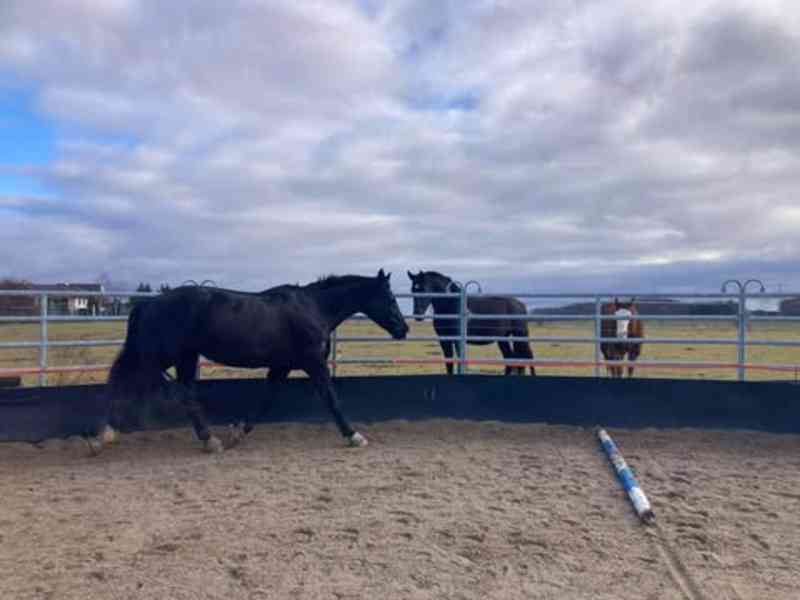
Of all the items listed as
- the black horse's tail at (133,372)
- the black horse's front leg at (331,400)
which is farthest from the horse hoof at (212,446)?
the black horse's front leg at (331,400)

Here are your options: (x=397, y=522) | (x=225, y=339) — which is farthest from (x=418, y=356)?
(x=397, y=522)

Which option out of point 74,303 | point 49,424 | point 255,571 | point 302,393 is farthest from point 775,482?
point 74,303

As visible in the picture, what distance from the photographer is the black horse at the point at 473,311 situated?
413 inches

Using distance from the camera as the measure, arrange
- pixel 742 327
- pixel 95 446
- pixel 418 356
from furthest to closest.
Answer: pixel 418 356, pixel 742 327, pixel 95 446

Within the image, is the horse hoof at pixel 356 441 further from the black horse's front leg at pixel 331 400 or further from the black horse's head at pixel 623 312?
the black horse's head at pixel 623 312

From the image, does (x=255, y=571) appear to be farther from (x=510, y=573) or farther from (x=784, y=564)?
(x=784, y=564)

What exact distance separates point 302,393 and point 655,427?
12.5ft

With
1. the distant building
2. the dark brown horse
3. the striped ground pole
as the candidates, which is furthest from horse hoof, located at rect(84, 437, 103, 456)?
the dark brown horse

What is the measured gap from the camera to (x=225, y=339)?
6.76 metres

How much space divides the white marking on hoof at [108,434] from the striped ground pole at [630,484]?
14.6 ft

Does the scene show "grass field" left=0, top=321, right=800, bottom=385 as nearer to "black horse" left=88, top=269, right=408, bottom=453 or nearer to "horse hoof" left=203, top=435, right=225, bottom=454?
"black horse" left=88, top=269, right=408, bottom=453

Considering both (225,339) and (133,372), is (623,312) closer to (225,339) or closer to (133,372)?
(225,339)

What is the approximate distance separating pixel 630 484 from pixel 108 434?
455 cm

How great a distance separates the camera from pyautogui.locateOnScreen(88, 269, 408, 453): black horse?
6578mm
